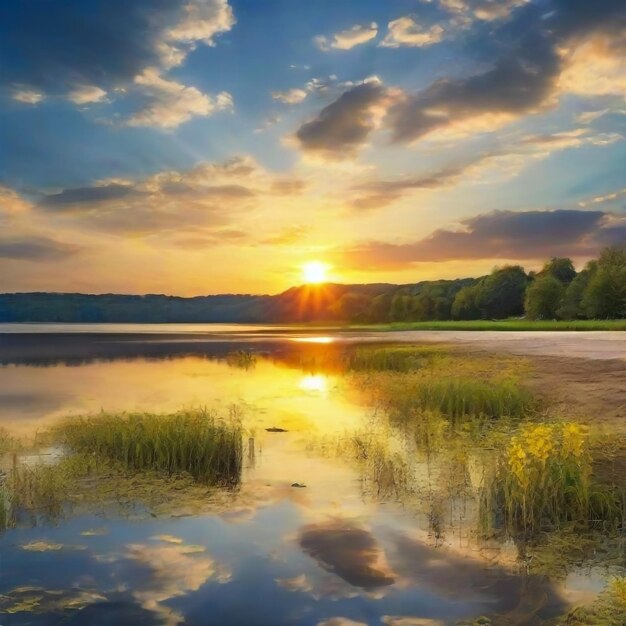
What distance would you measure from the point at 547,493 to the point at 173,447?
34.7ft

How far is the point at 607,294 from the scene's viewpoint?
124 metres

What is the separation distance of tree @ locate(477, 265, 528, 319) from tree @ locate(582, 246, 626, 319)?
5417 cm

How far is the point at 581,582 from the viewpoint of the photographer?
10.4 m

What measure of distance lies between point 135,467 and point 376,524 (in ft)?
26.8

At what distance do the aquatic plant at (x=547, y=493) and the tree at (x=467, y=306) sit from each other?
6990 inches

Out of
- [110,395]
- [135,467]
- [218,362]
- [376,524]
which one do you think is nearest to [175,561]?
[376,524]

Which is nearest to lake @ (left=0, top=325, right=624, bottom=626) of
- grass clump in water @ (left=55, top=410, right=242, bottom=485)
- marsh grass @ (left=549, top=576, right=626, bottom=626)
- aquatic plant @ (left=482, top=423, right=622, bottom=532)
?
marsh grass @ (left=549, top=576, right=626, bottom=626)

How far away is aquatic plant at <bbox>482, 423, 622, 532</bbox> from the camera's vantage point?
13.0 m

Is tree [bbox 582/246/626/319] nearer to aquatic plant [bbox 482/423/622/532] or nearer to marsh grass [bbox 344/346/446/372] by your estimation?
marsh grass [bbox 344/346/446/372]

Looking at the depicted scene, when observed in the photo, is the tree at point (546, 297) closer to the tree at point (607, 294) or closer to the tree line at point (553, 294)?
the tree line at point (553, 294)

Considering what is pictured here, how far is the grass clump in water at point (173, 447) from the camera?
17.9 metres

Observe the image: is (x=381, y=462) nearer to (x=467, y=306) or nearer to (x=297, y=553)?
(x=297, y=553)

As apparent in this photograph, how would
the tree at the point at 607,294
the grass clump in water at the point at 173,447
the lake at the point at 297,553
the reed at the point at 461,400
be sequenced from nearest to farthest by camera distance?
the lake at the point at 297,553 → the grass clump in water at the point at 173,447 → the reed at the point at 461,400 → the tree at the point at 607,294

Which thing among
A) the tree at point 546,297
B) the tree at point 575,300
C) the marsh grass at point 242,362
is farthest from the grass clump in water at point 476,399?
the tree at point 546,297
